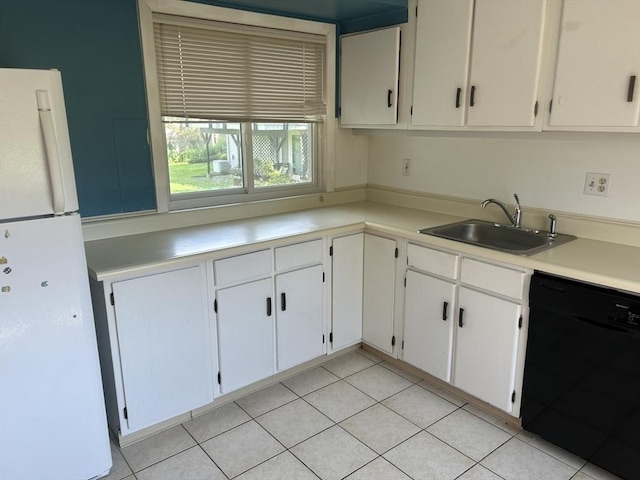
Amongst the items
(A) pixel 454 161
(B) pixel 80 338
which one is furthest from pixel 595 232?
(B) pixel 80 338

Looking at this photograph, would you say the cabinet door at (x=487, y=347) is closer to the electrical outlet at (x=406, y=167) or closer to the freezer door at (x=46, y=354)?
the electrical outlet at (x=406, y=167)

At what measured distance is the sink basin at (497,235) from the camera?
7.98ft

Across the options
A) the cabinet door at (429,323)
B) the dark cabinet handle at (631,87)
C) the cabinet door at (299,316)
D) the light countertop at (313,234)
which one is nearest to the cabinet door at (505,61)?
the dark cabinet handle at (631,87)

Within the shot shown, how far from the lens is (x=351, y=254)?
2.88m

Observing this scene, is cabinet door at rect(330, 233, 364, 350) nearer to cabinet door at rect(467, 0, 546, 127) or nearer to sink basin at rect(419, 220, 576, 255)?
sink basin at rect(419, 220, 576, 255)

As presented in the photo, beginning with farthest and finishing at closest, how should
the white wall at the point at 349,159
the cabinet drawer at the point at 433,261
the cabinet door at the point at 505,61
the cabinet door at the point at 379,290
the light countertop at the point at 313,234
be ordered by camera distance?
the white wall at the point at 349,159 < the cabinet door at the point at 379,290 < the cabinet drawer at the point at 433,261 < the cabinet door at the point at 505,61 < the light countertop at the point at 313,234

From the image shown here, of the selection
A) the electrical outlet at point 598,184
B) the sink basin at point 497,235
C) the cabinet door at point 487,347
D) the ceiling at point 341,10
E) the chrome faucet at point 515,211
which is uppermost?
the ceiling at point 341,10

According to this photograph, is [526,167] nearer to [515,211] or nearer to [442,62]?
[515,211]

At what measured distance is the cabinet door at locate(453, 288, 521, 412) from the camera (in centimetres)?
225

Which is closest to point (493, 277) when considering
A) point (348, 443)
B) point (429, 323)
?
point (429, 323)

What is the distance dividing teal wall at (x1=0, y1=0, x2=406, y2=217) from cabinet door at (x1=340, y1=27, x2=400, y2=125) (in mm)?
899

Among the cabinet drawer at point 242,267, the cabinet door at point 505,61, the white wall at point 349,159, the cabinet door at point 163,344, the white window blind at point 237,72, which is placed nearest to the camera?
the cabinet door at point 163,344

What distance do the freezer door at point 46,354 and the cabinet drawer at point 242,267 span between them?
0.63 meters

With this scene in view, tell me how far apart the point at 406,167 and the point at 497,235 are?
0.84m
